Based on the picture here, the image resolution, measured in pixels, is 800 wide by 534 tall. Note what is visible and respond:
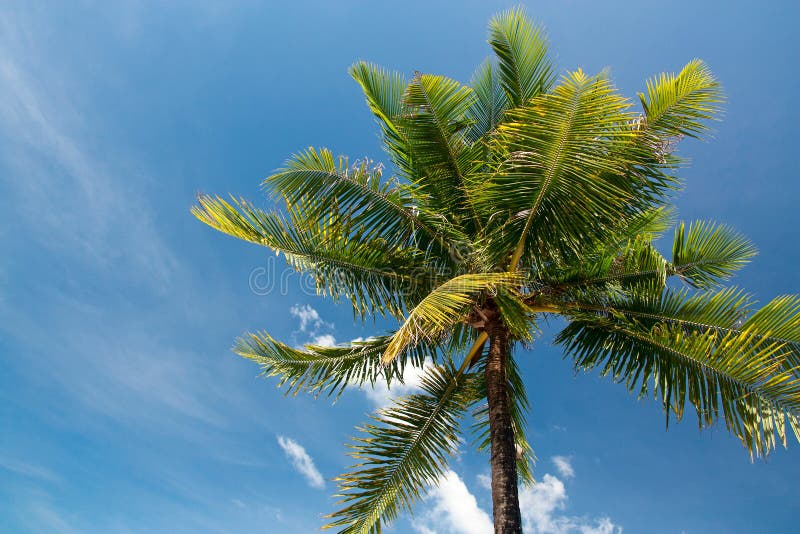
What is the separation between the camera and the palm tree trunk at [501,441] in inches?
254

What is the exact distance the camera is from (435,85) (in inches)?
302

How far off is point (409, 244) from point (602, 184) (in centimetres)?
302

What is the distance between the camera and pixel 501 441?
22.7 feet

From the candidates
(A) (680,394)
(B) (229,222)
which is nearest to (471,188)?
(B) (229,222)

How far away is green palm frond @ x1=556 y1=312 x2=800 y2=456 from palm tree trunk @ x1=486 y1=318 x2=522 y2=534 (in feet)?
4.53

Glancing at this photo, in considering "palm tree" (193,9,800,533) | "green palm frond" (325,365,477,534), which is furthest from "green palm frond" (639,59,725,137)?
"green palm frond" (325,365,477,534)

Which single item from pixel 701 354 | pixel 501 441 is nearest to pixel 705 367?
pixel 701 354

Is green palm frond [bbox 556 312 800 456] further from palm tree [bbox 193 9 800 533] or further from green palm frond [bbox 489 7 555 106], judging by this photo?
green palm frond [bbox 489 7 555 106]

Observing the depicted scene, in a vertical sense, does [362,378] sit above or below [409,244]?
below

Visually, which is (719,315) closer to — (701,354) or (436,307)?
(701,354)

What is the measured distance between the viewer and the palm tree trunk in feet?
21.1

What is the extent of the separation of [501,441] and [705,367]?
261 cm

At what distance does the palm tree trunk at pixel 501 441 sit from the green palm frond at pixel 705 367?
138cm

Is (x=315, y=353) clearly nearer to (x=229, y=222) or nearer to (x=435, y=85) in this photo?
(x=229, y=222)
